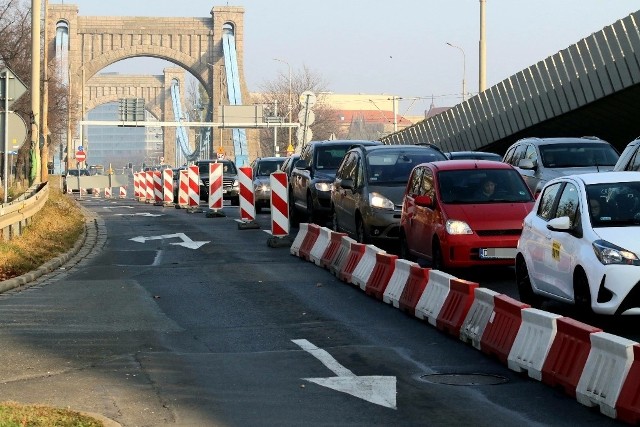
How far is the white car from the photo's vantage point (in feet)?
39.4

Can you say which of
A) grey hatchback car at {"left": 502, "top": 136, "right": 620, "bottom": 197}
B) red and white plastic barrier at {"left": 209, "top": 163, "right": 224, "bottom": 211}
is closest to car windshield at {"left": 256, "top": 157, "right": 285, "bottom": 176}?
red and white plastic barrier at {"left": 209, "top": 163, "right": 224, "bottom": 211}

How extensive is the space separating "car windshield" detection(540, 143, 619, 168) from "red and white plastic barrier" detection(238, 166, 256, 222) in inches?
265

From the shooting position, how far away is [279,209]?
77.1 feet

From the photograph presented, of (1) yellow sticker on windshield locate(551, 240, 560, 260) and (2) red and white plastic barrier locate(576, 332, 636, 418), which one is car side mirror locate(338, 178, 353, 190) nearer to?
(1) yellow sticker on windshield locate(551, 240, 560, 260)

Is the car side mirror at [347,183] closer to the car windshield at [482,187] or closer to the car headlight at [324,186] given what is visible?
the car windshield at [482,187]

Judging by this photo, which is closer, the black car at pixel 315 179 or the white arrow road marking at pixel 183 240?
the white arrow road marking at pixel 183 240

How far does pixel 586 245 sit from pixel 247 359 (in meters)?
3.47

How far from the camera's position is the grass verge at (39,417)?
7945 mm

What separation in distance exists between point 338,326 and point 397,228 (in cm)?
743

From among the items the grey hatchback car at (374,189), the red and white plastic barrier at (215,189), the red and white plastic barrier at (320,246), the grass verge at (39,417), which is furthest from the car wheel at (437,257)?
the red and white plastic barrier at (215,189)

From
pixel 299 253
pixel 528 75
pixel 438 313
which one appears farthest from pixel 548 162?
pixel 528 75

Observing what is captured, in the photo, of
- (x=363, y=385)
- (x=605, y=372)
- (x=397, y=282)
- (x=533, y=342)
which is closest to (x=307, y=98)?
(x=397, y=282)

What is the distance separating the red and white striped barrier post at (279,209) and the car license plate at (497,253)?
7.28 meters

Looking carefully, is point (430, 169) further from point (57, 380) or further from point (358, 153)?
point (57, 380)
